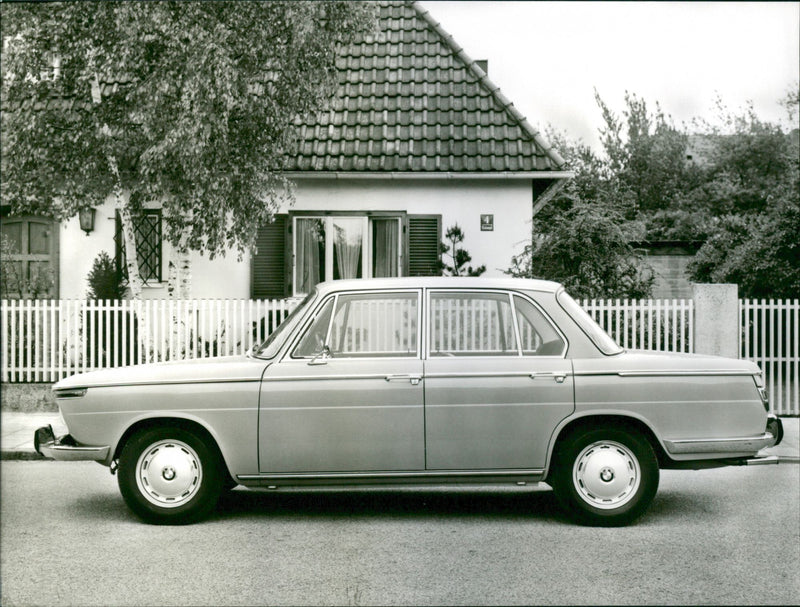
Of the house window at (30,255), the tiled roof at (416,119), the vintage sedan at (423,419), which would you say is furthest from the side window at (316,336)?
the house window at (30,255)

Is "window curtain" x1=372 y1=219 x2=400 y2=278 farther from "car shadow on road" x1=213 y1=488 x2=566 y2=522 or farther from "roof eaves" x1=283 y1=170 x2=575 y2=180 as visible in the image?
"car shadow on road" x1=213 y1=488 x2=566 y2=522

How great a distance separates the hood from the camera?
6.19m

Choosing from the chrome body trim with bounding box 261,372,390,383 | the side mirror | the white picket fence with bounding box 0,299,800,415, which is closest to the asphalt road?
the chrome body trim with bounding box 261,372,390,383

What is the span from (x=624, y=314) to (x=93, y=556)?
8699 mm

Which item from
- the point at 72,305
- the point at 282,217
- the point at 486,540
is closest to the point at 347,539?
the point at 486,540

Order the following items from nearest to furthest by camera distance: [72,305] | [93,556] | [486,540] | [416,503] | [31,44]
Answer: [93,556] < [486,540] < [416,503] < [31,44] < [72,305]

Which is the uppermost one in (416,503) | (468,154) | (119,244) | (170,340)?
(468,154)

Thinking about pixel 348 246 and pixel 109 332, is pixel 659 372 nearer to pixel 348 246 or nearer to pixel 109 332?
pixel 109 332

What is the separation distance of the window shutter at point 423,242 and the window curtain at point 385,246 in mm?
278

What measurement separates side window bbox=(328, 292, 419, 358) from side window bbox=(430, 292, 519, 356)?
0.18m

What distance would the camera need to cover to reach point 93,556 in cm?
529

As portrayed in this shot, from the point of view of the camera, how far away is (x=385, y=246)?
51.7 feet

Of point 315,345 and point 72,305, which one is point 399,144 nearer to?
point 72,305

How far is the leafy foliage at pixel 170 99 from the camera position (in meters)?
11.2
